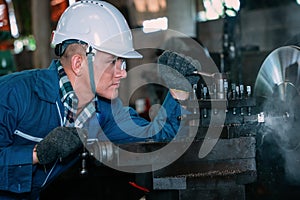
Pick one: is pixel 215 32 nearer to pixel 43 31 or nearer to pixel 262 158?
pixel 43 31

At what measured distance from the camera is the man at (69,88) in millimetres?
2346

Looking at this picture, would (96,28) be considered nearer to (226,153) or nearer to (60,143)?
(60,143)

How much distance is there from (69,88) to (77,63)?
0.15 meters

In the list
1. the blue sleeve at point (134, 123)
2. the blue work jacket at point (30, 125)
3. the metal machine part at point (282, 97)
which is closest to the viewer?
the blue work jacket at point (30, 125)

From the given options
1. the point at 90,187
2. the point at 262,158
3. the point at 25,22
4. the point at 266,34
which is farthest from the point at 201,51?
the point at 25,22

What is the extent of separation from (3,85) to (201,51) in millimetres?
4162

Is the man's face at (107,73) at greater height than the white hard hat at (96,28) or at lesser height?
lesser

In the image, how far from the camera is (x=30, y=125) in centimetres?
241

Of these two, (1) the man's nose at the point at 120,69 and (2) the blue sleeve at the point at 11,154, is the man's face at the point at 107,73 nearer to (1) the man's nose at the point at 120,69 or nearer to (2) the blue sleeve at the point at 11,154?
(1) the man's nose at the point at 120,69

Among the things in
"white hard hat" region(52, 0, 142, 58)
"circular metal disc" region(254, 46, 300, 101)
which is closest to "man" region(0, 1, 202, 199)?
"white hard hat" region(52, 0, 142, 58)

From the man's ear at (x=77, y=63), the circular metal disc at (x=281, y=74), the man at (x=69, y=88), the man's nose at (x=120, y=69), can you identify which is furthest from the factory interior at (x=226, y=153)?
the man's ear at (x=77, y=63)

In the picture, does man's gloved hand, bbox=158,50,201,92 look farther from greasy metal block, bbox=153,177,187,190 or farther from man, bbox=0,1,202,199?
greasy metal block, bbox=153,177,187,190

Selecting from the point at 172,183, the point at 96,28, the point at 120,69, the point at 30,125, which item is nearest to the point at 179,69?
the point at 120,69

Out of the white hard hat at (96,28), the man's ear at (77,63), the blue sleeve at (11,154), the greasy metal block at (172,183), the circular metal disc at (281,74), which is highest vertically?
the white hard hat at (96,28)
